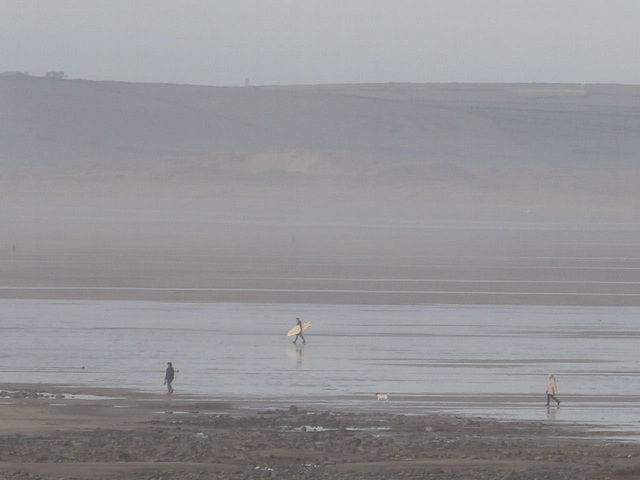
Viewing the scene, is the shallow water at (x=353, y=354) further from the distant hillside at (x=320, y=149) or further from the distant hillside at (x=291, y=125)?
the distant hillside at (x=291, y=125)

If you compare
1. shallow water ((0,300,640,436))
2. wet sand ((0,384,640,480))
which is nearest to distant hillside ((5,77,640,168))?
shallow water ((0,300,640,436))

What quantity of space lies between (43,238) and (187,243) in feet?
20.6

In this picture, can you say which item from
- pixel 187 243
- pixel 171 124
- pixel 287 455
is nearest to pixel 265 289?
pixel 187 243

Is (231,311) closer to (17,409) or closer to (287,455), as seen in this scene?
(17,409)

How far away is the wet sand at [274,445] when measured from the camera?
13.2 metres

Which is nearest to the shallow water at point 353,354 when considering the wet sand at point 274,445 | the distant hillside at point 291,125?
the wet sand at point 274,445

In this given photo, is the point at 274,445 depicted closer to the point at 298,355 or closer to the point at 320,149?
the point at 298,355

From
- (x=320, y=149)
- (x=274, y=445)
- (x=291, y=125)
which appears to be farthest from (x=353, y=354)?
(x=291, y=125)

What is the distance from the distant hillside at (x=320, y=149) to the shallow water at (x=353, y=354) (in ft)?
190

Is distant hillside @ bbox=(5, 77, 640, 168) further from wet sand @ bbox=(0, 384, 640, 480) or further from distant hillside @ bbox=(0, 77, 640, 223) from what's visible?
wet sand @ bbox=(0, 384, 640, 480)

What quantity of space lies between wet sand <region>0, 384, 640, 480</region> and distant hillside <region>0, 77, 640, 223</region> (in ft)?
232

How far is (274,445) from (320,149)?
126 metres

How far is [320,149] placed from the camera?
140 meters

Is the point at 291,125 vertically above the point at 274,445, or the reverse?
the point at 291,125
